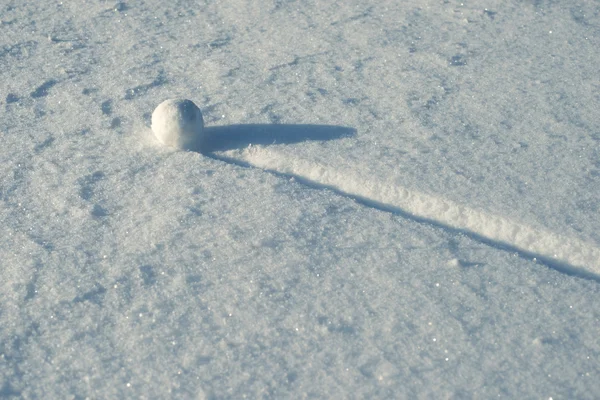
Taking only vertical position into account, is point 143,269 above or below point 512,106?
above

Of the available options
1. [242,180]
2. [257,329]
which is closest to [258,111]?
[242,180]

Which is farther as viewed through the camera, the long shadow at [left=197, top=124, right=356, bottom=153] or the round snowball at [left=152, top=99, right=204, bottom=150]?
the long shadow at [left=197, top=124, right=356, bottom=153]

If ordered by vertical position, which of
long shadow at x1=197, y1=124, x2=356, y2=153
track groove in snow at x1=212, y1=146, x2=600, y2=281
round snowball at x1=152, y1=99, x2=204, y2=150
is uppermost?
round snowball at x1=152, y1=99, x2=204, y2=150

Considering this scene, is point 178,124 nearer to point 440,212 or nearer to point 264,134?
point 264,134

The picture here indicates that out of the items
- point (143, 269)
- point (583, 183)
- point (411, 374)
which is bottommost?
point (583, 183)

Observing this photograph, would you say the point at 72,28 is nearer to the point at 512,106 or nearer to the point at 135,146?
the point at 135,146
